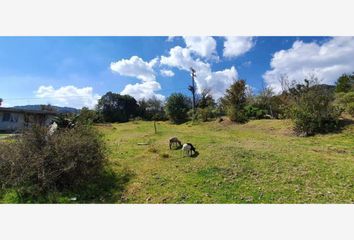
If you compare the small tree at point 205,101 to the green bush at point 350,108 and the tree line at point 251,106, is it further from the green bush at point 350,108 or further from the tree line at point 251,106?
the green bush at point 350,108

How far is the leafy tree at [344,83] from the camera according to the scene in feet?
78.7

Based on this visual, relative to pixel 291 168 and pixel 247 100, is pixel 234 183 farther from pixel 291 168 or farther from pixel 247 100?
pixel 247 100

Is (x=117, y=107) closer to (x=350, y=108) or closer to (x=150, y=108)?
(x=150, y=108)

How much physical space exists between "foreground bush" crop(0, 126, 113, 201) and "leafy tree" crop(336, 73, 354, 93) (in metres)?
24.8

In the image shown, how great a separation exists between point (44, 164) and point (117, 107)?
30.8m

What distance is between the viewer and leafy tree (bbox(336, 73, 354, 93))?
2397 centimetres

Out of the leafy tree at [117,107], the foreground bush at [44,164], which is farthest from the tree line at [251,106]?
the foreground bush at [44,164]

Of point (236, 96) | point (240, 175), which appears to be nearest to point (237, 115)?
point (236, 96)

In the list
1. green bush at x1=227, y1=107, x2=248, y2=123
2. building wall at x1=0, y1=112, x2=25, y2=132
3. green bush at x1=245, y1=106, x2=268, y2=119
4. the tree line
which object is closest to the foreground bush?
the tree line

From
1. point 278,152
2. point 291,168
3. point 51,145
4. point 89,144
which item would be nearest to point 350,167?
point 291,168

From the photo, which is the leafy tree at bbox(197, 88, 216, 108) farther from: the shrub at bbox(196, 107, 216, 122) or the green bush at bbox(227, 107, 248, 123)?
the green bush at bbox(227, 107, 248, 123)

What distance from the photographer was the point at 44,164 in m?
5.42

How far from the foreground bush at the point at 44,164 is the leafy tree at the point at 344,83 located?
81.3 ft

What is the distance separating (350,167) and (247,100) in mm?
20309
